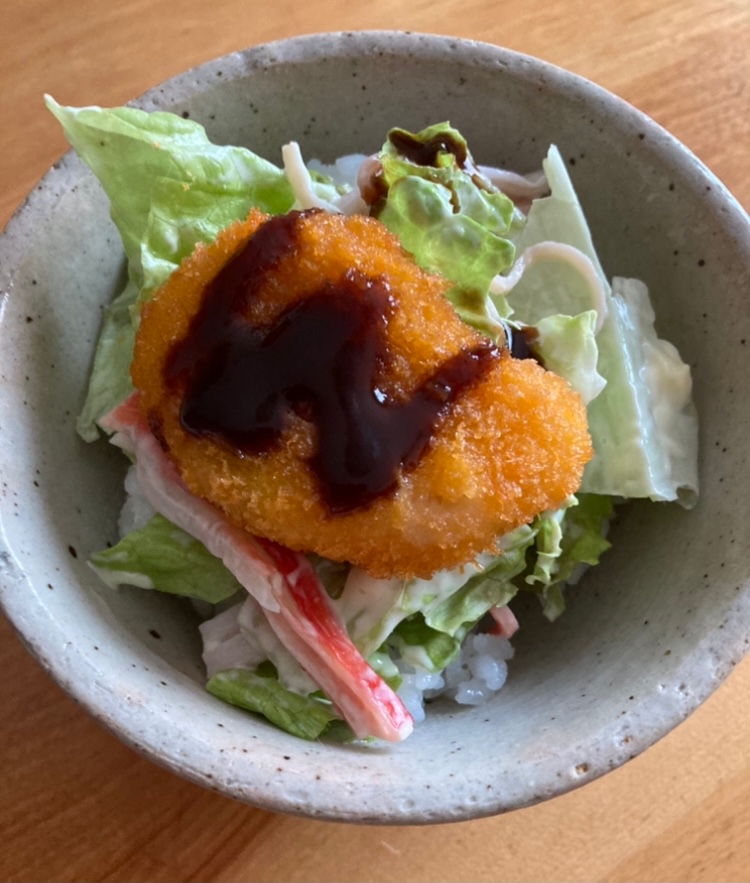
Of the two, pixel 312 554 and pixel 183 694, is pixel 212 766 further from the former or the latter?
pixel 312 554

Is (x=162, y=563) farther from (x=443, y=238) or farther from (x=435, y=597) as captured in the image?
(x=443, y=238)

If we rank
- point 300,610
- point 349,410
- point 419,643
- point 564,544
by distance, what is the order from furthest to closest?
point 564,544 < point 419,643 < point 300,610 < point 349,410

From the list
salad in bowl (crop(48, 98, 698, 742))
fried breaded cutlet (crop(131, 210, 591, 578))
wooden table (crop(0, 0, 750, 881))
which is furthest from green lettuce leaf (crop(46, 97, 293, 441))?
wooden table (crop(0, 0, 750, 881))

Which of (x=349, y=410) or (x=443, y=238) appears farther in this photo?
(x=443, y=238)

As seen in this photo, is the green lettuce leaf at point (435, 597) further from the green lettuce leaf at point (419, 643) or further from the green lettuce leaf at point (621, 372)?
the green lettuce leaf at point (621, 372)

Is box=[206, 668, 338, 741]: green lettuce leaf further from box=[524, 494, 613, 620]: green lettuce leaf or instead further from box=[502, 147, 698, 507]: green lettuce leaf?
box=[502, 147, 698, 507]: green lettuce leaf

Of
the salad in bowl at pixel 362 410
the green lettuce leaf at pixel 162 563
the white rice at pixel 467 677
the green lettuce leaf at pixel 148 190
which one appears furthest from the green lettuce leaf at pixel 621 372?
the green lettuce leaf at pixel 162 563

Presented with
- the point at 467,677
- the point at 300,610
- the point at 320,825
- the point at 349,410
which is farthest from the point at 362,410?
the point at 320,825
